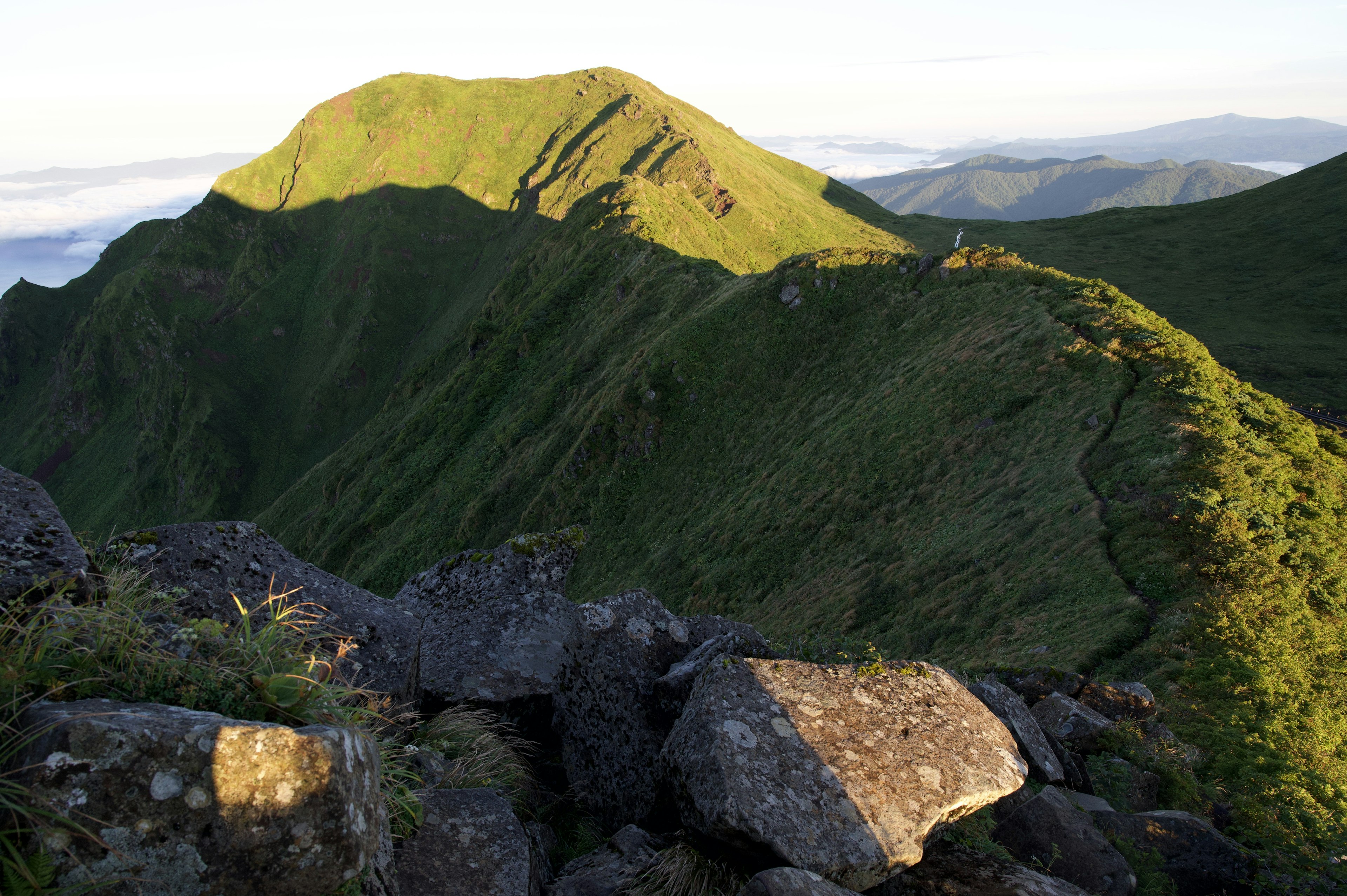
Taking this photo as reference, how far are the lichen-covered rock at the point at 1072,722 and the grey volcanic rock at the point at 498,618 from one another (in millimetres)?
6914

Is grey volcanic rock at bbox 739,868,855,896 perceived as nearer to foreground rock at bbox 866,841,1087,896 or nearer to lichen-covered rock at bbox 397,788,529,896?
foreground rock at bbox 866,841,1087,896

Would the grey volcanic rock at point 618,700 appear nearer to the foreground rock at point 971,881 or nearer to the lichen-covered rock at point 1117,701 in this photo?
the foreground rock at point 971,881

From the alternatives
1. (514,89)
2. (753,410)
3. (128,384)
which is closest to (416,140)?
(514,89)

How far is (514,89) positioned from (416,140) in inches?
1202

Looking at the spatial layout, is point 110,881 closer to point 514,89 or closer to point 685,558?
point 685,558

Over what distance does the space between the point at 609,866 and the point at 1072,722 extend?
22.8 ft

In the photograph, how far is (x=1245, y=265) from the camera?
68938 millimetres

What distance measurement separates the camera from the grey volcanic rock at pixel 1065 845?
622cm

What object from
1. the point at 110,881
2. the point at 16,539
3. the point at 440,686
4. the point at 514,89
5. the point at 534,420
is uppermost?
the point at 514,89

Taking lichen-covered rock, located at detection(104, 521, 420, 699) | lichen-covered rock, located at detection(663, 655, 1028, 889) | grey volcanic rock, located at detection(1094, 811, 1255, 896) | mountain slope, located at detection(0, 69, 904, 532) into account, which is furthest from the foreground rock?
mountain slope, located at detection(0, 69, 904, 532)

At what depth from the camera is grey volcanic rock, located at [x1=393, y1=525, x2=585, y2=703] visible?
341 inches

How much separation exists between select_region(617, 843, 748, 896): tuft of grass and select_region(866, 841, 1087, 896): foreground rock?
4.10 ft

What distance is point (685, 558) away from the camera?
31750mm

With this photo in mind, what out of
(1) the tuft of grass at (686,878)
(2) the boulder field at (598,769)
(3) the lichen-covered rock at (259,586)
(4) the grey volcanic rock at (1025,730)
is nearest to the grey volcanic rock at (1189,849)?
(2) the boulder field at (598,769)
